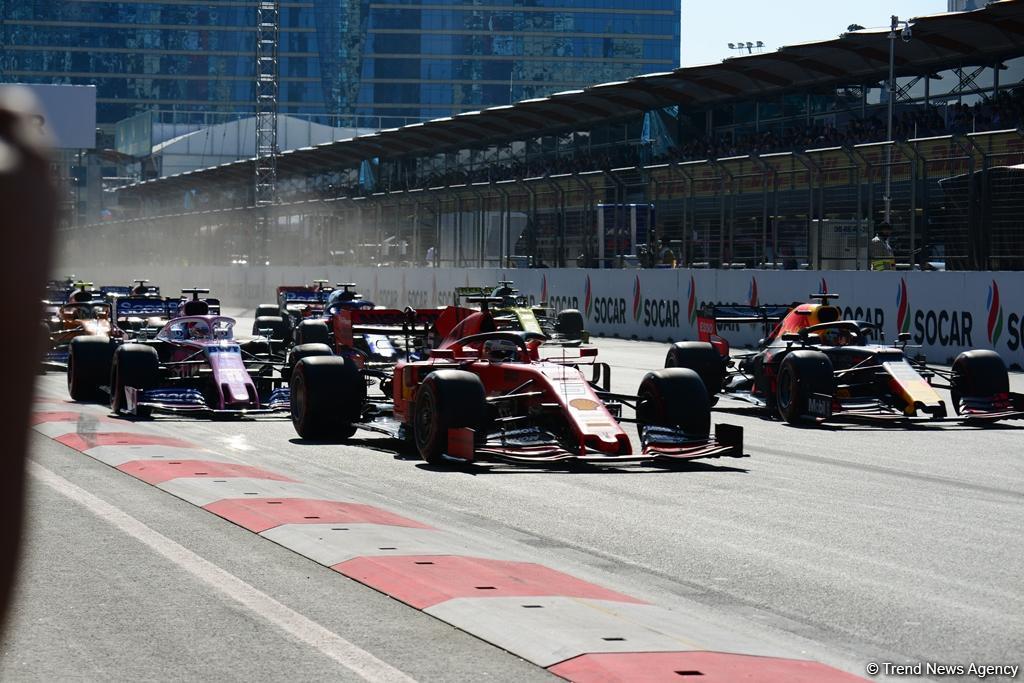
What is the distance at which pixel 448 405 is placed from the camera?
11.1 m

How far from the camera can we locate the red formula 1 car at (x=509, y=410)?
36.2 feet

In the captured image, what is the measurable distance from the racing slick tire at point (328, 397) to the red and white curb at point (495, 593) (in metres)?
2.59

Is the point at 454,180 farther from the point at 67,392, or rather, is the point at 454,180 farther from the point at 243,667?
the point at 243,667

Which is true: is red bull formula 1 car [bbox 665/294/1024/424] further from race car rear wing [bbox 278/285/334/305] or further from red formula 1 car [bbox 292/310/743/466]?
race car rear wing [bbox 278/285/334/305]

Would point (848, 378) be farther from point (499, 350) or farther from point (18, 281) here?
point (18, 281)

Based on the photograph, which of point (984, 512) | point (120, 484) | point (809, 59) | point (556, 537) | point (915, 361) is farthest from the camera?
point (809, 59)

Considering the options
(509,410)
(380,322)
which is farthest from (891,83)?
(509,410)

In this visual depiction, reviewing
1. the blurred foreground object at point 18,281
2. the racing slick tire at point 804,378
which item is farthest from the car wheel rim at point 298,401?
the blurred foreground object at point 18,281

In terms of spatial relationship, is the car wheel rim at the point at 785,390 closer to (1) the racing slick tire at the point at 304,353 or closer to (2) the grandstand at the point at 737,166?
(1) the racing slick tire at the point at 304,353

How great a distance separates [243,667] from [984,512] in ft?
18.2

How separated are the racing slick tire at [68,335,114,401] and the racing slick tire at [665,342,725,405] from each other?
6.28 metres

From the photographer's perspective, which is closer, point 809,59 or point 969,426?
point 969,426

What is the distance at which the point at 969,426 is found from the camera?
48.2 feet

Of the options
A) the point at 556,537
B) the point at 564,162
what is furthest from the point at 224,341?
the point at 564,162
